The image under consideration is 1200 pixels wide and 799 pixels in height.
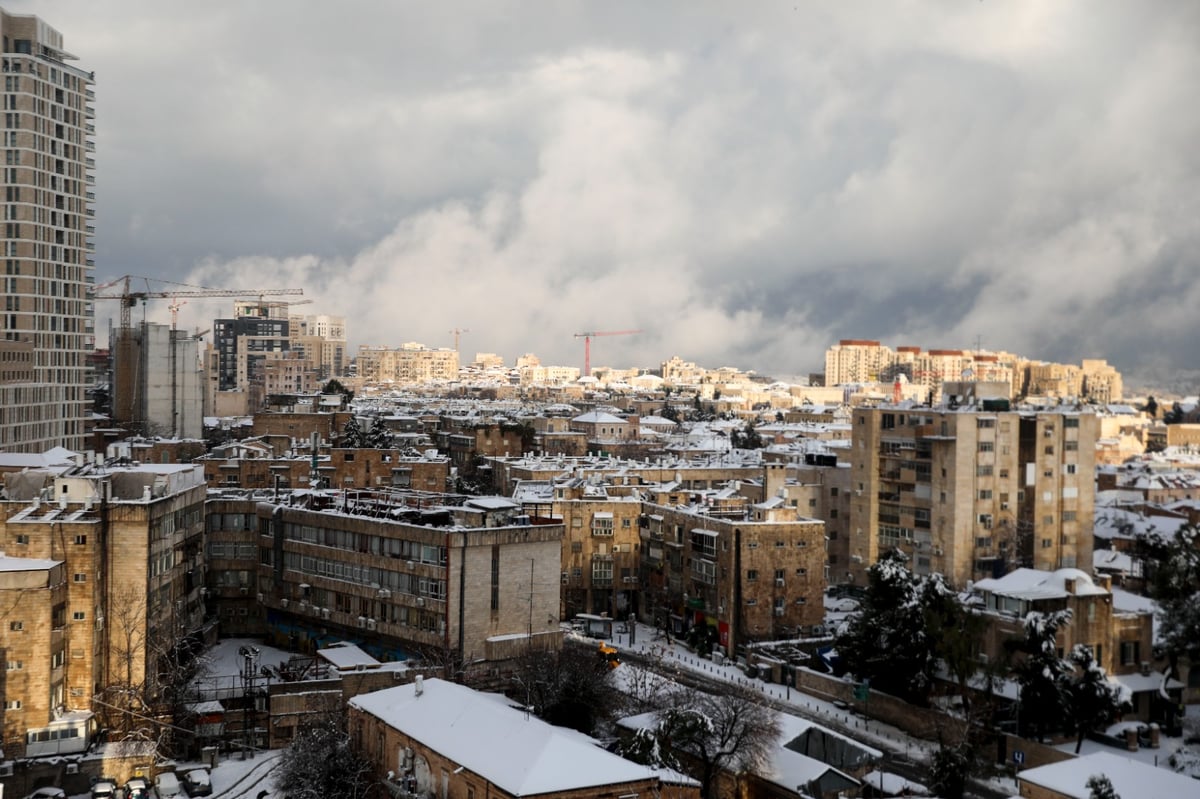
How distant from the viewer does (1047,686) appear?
86.1 ft

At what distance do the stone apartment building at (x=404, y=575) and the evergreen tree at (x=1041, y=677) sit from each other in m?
11.1

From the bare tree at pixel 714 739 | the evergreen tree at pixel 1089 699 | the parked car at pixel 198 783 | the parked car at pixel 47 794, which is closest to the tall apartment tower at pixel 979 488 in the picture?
the evergreen tree at pixel 1089 699

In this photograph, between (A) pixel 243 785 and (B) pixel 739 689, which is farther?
(B) pixel 739 689

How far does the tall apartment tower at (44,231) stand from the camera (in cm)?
4850

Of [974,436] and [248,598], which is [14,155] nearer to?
[248,598]

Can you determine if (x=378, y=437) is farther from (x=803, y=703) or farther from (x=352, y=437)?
(x=803, y=703)

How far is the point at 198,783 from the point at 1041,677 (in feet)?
59.2

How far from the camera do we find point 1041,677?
26312mm

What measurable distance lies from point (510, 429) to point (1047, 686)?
4288cm

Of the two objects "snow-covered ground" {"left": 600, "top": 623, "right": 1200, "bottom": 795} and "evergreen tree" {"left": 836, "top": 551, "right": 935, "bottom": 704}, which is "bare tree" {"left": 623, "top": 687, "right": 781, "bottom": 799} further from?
"evergreen tree" {"left": 836, "top": 551, "right": 935, "bottom": 704}

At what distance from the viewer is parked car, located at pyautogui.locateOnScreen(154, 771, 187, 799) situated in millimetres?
22234

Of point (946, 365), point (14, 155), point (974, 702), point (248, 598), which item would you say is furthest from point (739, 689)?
point (946, 365)

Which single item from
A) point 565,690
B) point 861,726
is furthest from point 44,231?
point 861,726

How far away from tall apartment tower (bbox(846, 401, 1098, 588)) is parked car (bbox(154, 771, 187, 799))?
2618 centimetres
